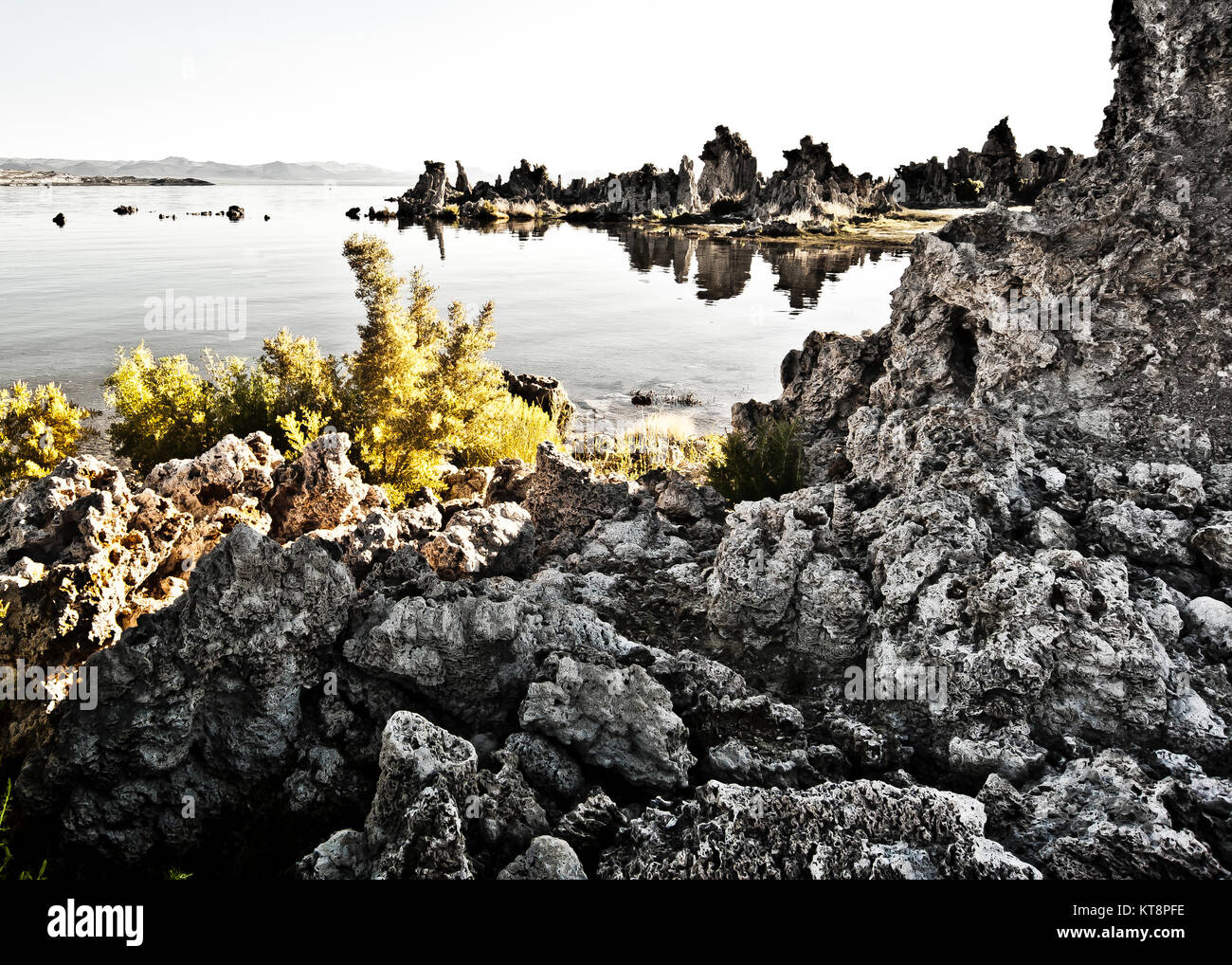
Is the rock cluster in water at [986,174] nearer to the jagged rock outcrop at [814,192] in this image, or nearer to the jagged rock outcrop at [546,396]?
the jagged rock outcrop at [814,192]

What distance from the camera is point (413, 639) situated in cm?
421

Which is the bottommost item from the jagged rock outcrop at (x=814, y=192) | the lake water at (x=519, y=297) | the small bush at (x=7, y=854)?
the small bush at (x=7, y=854)

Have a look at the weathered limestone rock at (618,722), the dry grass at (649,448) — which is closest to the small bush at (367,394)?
the dry grass at (649,448)

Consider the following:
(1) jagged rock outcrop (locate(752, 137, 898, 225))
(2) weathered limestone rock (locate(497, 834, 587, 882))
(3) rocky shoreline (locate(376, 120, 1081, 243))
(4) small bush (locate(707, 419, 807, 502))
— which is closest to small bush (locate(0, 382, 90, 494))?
(4) small bush (locate(707, 419, 807, 502))

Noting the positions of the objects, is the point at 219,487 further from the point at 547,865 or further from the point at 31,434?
the point at 547,865

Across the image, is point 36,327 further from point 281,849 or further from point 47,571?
point 281,849

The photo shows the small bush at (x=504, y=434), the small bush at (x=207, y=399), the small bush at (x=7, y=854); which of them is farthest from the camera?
the small bush at (x=504, y=434)

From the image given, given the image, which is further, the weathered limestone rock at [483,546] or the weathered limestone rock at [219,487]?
the weathered limestone rock at [219,487]

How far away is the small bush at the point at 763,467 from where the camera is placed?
7883 millimetres

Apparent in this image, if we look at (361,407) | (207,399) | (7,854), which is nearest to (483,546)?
(7,854)

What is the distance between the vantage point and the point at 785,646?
5141mm

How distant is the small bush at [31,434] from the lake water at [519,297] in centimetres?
931

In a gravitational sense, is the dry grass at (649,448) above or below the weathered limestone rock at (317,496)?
below

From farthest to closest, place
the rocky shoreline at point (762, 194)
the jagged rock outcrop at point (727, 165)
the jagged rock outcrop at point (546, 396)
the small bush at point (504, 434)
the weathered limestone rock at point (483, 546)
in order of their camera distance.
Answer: the jagged rock outcrop at point (727, 165) → the rocky shoreline at point (762, 194) → the jagged rock outcrop at point (546, 396) → the small bush at point (504, 434) → the weathered limestone rock at point (483, 546)
